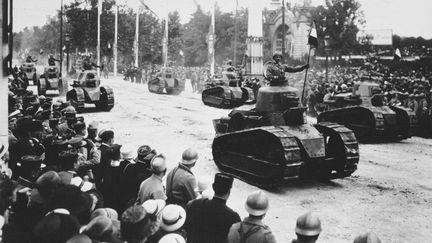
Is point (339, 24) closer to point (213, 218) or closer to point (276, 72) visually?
point (276, 72)

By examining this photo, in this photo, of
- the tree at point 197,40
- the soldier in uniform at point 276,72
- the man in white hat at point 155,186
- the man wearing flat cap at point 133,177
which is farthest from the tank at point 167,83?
the tree at point 197,40

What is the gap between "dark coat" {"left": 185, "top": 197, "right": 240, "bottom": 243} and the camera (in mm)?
4742

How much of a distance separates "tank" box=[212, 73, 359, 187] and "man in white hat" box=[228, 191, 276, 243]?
5202mm

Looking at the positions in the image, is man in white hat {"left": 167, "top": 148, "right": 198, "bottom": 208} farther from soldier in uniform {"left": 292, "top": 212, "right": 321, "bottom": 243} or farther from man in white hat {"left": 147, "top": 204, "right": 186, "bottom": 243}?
soldier in uniform {"left": 292, "top": 212, "right": 321, "bottom": 243}

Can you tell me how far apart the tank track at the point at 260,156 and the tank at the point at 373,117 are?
667 centimetres

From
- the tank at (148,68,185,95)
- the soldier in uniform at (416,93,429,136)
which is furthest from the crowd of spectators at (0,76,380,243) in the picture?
the tank at (148,68,185,95)

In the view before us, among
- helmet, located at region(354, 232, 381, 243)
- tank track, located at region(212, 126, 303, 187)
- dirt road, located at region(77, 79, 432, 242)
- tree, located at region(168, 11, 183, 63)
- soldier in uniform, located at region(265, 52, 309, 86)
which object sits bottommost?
dirt road, located at region(77, 79, 432, 242)

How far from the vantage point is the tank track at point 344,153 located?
10539mm

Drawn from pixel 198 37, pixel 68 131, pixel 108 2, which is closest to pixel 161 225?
pixel 68 131

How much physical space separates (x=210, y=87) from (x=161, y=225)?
75.7ft

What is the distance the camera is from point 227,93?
24.8 meters

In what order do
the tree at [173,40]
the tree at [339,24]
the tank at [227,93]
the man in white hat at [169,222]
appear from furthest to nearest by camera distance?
the tree at [173,40]
the tree at [339,24]
the tank at [227,93]
the man in white hat at [169,222]

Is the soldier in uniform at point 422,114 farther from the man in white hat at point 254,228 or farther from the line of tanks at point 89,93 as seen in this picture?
the man in white hat at point 254,228

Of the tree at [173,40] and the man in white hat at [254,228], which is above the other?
the tree at [173,40]
